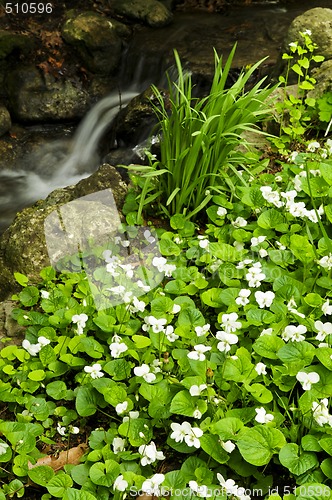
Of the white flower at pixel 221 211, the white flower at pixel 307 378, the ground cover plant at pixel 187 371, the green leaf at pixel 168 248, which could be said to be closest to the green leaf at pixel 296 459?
the ground cover plant at pixel 187 371

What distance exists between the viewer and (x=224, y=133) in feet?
10.8

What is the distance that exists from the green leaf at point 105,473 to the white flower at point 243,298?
99cm

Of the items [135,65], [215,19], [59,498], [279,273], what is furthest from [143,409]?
[215,19]

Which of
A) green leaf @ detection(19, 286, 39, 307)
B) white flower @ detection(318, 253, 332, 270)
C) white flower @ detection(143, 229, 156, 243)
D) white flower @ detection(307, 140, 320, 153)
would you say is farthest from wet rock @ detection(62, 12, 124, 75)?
white flower @ detection(318, 253, 332, 270)

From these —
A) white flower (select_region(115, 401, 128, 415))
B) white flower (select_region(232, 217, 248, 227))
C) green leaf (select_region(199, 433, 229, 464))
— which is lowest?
white flower (select_region(115, 401, 128, 415))

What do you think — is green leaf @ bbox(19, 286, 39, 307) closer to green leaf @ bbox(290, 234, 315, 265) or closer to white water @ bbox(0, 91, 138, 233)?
green leaf @ bbox(290, 234, 315, 265)

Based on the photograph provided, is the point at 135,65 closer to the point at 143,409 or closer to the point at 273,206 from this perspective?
the point at 273,206

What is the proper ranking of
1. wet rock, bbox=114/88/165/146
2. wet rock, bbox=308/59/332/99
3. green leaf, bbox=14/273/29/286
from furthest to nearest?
wet rock, bbox=114/88/165/146 < wet rock, bbox=308/59/332/99 < green leaf, bbox=14/273/29/286

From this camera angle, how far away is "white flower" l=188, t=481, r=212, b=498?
6.42 feet

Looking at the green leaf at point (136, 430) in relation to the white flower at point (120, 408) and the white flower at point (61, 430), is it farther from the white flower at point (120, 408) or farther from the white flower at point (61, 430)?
the white flower at point (61, 430)

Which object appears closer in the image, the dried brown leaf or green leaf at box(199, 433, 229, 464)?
green leaf at box(199, 433, 229, 464)

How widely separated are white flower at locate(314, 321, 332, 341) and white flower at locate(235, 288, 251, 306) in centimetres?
41

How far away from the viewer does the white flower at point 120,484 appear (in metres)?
1.99

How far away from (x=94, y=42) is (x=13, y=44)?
1.03 meters
